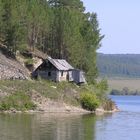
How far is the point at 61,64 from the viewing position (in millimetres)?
119062

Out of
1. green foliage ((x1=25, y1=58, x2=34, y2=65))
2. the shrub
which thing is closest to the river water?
the shrub

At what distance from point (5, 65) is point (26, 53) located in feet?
51.0

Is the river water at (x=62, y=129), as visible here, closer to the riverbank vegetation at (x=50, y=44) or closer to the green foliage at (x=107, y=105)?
the riverbank vegetation at (x=50, y=44)

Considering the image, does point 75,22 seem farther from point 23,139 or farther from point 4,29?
point 23,139

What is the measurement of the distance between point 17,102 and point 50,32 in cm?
3680

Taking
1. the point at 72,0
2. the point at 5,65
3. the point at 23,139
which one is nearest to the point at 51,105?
the point at 5,65

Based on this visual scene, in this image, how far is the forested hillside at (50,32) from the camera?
115 metres

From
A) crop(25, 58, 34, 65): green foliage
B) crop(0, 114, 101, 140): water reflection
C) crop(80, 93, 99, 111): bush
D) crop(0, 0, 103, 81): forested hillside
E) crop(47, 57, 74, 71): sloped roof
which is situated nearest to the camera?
crop(0, 114, 101, 140): water reflection

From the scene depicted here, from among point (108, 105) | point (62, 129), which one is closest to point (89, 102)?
point (108, 105)

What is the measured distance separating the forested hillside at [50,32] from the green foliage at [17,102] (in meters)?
19.2

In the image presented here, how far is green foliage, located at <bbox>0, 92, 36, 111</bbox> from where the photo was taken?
93.2 m

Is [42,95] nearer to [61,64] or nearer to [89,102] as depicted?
[89,102]

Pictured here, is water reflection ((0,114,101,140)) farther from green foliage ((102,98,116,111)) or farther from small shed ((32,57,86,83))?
green foliage ((102,98,116,111))

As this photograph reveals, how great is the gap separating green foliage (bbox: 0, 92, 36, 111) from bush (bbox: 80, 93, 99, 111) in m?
12.3
